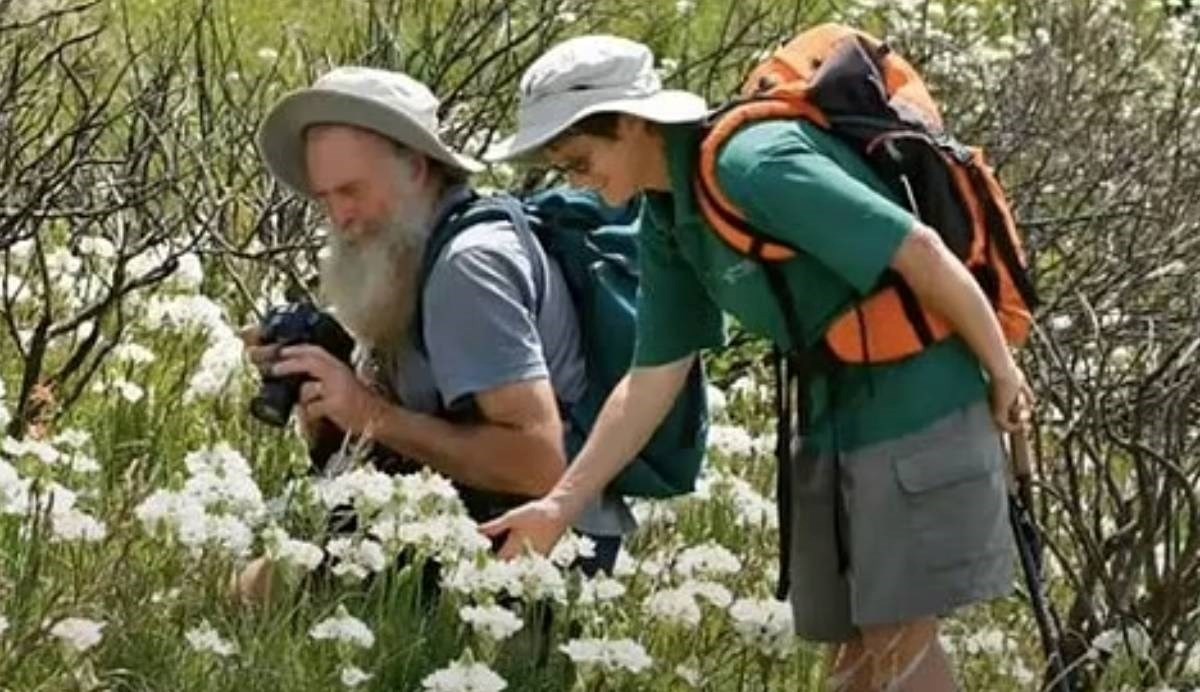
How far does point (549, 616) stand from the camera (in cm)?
502

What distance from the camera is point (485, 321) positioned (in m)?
5.16

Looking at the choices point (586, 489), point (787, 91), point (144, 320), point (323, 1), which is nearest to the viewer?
point (787, 91)

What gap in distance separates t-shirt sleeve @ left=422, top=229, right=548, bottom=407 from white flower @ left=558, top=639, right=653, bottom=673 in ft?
2.13

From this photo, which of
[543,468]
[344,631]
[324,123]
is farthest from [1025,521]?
[324,123]

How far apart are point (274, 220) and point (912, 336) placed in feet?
10.6

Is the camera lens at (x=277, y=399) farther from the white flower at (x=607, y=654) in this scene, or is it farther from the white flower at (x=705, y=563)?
the white flower at (x=607, y=654)

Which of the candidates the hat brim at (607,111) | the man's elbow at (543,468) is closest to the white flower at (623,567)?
the man's elbow at (543,468)

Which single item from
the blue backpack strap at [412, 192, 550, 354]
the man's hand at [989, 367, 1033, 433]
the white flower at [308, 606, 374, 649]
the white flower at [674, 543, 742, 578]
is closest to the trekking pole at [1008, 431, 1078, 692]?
the man's hand at [989, 367, 1033, 433]

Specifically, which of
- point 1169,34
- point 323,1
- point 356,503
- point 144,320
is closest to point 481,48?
point 144,320

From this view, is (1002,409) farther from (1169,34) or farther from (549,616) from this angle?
(1169,34)

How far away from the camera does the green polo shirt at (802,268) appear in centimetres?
454

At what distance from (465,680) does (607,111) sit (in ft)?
3.13

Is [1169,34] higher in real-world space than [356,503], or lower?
higher

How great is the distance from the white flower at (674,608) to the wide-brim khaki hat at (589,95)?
0.81 meters
